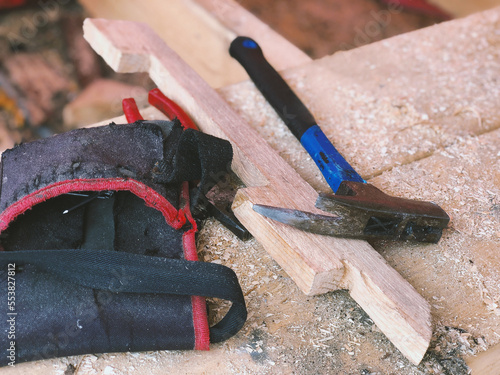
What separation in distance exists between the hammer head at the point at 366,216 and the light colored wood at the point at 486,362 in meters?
0.29

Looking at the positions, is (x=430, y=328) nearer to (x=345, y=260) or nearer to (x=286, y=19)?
(x=345, y=260)

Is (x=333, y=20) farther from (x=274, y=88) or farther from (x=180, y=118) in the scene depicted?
(x=180, y=118)

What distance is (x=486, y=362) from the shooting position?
3.67 feet

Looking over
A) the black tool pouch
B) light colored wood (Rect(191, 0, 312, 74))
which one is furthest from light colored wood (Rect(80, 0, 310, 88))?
the black tool pouch

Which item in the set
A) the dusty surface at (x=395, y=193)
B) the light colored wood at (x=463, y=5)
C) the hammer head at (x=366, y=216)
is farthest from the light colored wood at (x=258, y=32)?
the light colored wood at (x=463, y=5)

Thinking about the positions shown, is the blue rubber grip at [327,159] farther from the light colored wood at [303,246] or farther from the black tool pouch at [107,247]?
the black tool pouch at [107,247]

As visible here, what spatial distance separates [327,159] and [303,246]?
35 cm

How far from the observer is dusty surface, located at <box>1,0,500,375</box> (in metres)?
1.07

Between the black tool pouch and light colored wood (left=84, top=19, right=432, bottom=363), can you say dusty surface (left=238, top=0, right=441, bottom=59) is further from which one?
the black tool pouch

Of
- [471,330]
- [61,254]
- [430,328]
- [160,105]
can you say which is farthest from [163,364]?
[160,105]

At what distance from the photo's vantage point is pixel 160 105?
61.6 inches

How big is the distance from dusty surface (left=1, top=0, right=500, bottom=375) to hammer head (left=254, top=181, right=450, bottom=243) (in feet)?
0.26

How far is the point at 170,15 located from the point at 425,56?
4.16ft

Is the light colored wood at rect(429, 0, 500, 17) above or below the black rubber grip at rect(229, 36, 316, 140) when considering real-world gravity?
below
